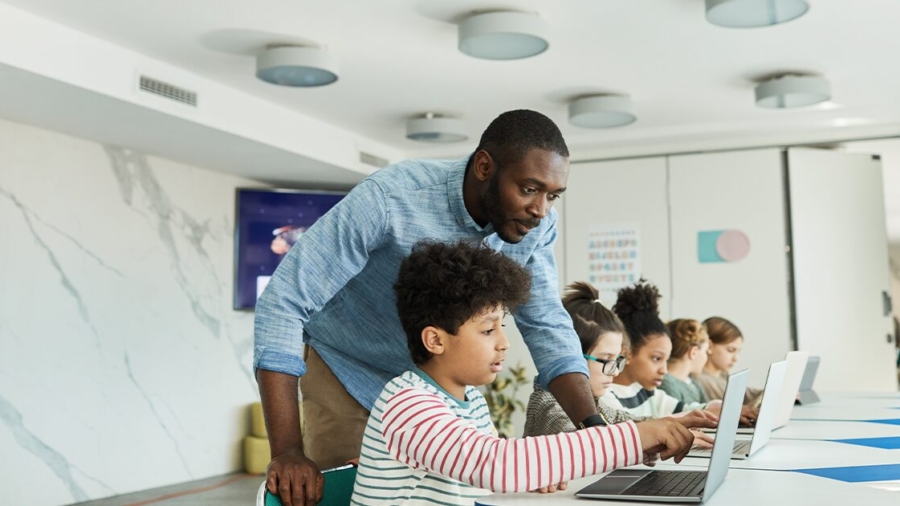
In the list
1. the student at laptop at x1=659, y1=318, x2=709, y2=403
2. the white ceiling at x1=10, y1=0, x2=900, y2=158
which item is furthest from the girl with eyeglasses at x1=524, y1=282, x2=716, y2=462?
the white ceiling at x1=10, y1=0, x2=900, y2=158

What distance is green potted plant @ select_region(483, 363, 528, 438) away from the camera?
6832 millimetres

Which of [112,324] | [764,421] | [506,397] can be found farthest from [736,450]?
[506,397]

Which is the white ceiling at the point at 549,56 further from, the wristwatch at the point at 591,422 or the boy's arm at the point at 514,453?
the boy's arm at the point at 514,453

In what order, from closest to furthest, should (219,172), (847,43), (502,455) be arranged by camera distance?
(502,455) < (847,43) < (219,172)

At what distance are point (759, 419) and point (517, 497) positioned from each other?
692 millimetres

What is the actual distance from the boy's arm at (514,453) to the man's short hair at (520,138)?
62 cm

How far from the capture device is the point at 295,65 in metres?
4.60

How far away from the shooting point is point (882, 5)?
4.19m

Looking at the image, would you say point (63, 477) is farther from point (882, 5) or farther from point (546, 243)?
point (882, 5)

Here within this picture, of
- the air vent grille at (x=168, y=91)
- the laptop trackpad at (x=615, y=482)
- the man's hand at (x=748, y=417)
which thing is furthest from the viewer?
the air vent grille at (x=168, y=91)

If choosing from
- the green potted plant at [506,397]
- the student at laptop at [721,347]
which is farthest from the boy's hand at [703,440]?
the green potted plant at [506,397]

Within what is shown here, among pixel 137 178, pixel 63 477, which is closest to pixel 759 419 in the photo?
pixel 63 477

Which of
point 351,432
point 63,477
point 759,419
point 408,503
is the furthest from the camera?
point 63,477

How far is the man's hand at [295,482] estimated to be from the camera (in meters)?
1.36
